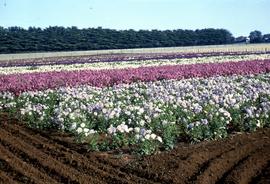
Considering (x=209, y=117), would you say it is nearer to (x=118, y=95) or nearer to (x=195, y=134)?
(x=195, y=134)

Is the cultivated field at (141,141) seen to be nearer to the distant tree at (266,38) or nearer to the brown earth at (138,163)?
the brown earth at (138,163)

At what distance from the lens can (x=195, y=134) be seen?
12562mm

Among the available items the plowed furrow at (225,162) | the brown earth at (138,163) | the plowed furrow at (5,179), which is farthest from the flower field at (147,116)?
the plowed furrow at (5,179)

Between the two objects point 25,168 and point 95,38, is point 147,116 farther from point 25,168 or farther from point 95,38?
point 95,38

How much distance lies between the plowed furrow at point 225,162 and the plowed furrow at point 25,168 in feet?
8.07

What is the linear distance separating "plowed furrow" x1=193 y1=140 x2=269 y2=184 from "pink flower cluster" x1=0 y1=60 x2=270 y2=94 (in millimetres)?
13656

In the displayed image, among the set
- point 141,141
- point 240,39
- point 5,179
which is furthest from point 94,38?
point 5,179

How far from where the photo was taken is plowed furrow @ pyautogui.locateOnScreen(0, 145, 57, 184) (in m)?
9.17

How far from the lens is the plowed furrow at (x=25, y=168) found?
9172mm

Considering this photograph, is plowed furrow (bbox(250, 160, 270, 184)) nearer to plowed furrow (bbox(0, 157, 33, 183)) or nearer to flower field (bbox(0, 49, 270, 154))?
flower field (bbox(0, 49, 270, 154))

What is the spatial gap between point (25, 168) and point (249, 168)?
12.5ft

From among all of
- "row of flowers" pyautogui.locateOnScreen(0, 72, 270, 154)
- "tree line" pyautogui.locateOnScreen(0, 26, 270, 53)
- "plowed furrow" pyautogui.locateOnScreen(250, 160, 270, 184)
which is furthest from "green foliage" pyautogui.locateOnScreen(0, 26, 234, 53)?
"plowed furrow" pyautogui.locateOnScreen(250, 160, 270, 184)

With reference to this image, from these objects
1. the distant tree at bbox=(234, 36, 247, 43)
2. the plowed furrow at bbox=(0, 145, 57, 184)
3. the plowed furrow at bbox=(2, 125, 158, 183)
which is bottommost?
the distant tree at bbox=(234, 36, 247, 43)

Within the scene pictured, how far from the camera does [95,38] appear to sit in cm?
9419
